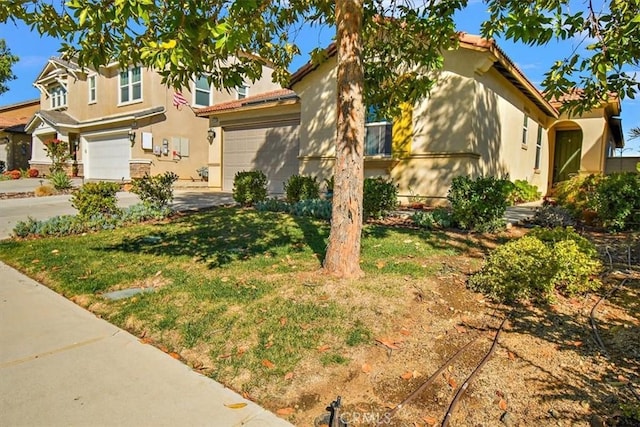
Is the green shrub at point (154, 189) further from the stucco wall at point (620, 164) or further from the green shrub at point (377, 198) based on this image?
the stucco wall at point (620, 164)

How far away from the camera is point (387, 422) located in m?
2.32

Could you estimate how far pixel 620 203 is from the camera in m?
6.75

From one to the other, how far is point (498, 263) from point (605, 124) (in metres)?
14.9

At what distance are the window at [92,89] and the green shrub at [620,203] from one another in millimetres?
23166

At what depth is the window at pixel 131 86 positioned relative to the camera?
64.1ft

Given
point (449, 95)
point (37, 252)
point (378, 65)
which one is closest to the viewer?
point (37, 252)

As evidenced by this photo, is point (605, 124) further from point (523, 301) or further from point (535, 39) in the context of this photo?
point (523, 301)

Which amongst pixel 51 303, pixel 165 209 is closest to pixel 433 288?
pixel 51 303

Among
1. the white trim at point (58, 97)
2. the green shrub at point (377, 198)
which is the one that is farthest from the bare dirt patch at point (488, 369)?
the white trim at point (58, 97)

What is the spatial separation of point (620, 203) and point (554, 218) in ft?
3.21

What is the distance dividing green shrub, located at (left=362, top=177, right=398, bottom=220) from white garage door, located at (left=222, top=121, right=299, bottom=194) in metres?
6.65

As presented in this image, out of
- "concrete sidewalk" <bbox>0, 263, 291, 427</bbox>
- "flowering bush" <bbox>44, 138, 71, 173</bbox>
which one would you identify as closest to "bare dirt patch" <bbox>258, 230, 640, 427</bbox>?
"concrete sidewalk" <bbox>0, 263, 291, 427</bbox>

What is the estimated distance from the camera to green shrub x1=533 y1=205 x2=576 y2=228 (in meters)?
7.21

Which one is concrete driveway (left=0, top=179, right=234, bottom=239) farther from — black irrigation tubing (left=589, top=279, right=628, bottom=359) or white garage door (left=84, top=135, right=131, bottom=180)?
black irrigation tubing (left=589, top=279, right=628, bottom=359)
